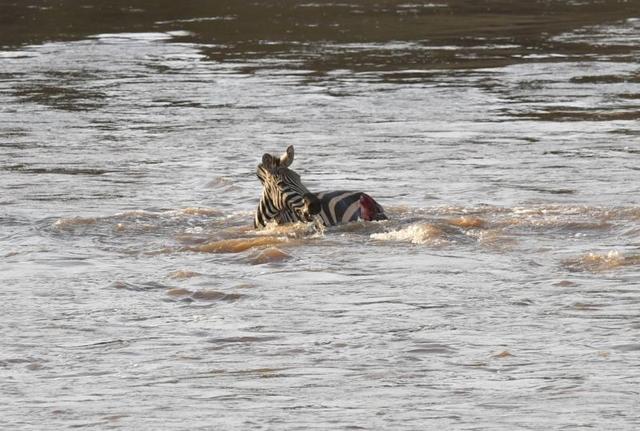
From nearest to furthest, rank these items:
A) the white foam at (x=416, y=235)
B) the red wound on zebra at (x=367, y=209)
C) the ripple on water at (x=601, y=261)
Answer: the ripple on water at (x=601, y=261), the white foam at (x=416, y=235), the red wound on zebra at (x=367, y=209)

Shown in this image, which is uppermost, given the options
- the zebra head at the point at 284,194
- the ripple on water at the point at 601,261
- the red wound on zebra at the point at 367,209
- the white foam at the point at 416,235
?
the zebra head at the point at 284,194

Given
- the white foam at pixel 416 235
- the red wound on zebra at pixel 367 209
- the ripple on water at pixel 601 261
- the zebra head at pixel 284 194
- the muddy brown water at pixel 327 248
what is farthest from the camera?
the red wound on zebra at pixel 367 209

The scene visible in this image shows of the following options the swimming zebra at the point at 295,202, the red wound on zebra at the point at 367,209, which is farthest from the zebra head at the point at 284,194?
the red wound on zebra at the point at 367,209

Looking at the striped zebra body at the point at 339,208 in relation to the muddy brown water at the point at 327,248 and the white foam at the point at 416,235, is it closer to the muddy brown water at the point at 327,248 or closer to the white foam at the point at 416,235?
the muddy brown water at the point at 327,248

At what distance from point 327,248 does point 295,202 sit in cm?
66

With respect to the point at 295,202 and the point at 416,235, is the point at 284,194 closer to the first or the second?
the point at 295,202

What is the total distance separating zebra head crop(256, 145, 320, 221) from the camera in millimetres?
11250

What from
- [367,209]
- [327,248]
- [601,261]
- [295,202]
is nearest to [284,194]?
[295,202]

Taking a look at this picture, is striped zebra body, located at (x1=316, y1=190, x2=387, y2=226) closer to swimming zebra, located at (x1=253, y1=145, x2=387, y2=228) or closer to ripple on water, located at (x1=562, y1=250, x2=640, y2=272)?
swimming zebra, located at (x1=253, y1=145, x2=387, y2=228)

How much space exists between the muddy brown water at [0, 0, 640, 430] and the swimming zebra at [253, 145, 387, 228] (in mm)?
119

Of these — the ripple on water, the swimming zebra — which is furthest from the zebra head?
the ripple on water

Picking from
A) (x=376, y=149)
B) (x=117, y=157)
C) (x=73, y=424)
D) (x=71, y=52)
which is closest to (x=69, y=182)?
(x=117, y=157)

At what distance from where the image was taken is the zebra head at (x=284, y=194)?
36.9 ft

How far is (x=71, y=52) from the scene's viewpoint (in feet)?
89.1
